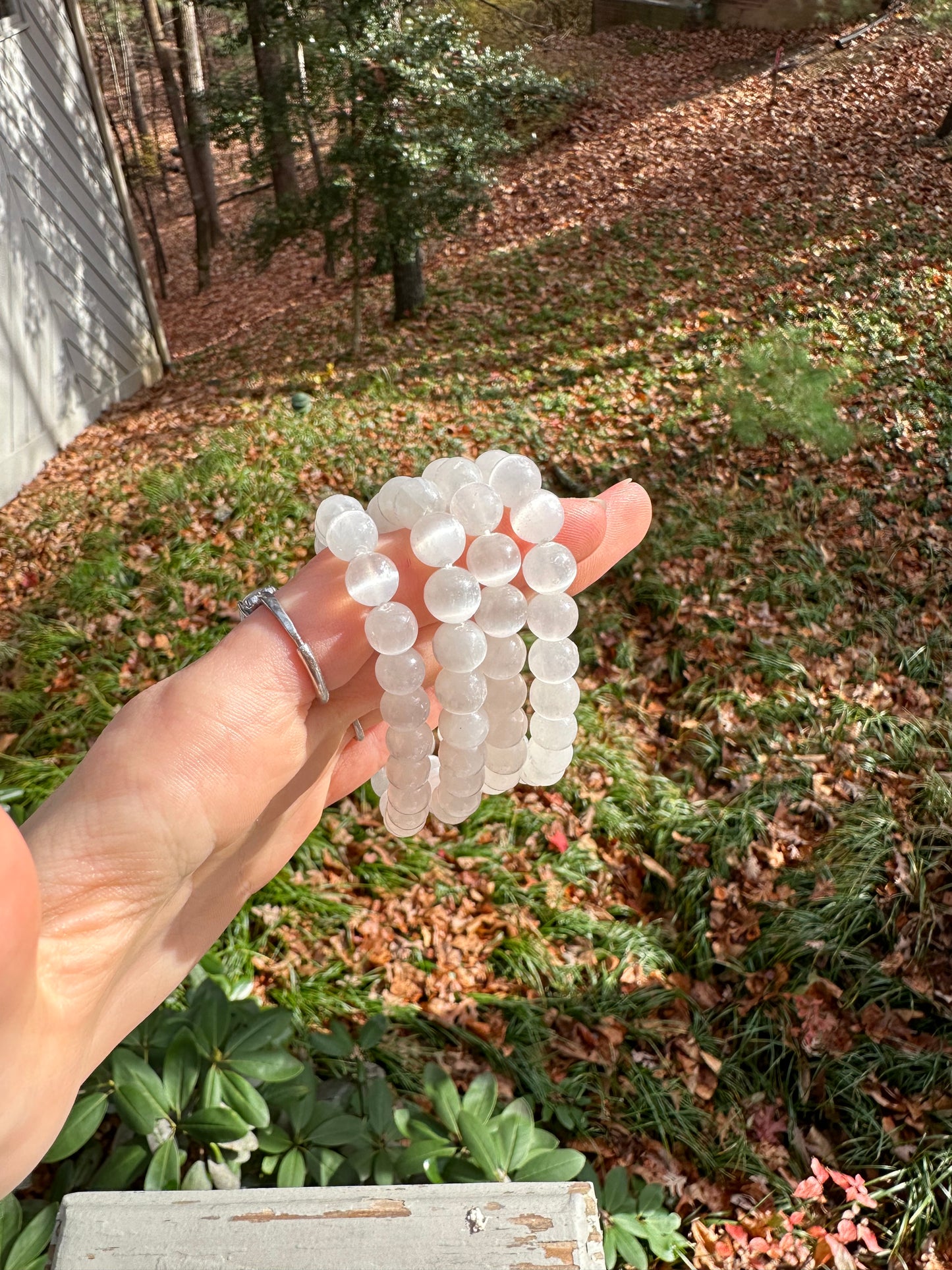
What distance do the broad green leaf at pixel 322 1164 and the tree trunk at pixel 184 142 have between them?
10394mm

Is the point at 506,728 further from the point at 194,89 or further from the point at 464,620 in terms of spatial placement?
the point at 194,89

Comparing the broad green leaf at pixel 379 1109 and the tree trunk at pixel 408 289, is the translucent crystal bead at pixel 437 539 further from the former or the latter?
the tree trunk at pixel 408 289

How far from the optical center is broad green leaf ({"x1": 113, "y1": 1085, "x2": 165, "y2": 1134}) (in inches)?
85.7

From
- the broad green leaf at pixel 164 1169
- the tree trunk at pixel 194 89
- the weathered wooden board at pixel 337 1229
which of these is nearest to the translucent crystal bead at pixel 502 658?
the weathered wooden board at pixel 337 1229

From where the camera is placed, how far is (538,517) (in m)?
1.72

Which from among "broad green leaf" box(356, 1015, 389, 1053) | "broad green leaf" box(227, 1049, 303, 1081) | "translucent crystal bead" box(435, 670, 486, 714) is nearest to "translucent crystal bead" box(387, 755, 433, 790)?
"translucent crystal bead" box(435, 670, 486, 714)

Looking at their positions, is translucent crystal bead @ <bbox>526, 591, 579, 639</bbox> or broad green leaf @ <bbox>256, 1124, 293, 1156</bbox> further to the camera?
broad green leaf @ <bbox>256, 1124, 293, 1156</bbox>

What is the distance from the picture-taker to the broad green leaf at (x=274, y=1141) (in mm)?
2303

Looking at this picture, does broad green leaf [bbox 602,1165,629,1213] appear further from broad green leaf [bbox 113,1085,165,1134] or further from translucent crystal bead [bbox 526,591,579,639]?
translucent crystal bead [bbox 526,591,579,639]

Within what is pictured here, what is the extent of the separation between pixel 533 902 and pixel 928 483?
4028mm

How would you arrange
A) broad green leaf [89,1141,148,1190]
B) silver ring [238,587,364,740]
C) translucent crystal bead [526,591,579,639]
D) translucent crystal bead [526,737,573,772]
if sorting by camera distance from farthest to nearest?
broad green leaf [89,1141,148,1190] → translucent crystal bead [526,737,573,772] → translucent crystal bead [526,591,579,639] → silver ring [238,587,364,740]

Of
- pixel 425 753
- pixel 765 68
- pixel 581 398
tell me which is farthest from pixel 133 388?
pixel 765 68

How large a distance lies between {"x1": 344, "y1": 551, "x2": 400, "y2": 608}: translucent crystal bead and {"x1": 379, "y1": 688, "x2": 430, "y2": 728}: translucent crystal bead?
205mm

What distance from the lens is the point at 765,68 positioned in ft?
43.1
